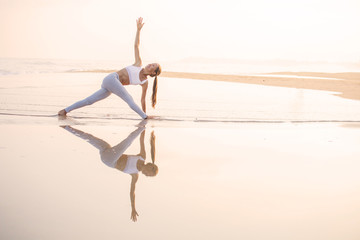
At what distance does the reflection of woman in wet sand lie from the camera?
447 cm

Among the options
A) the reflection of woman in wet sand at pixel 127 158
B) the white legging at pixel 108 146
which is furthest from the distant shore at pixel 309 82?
the reflection of woman in wet sand at pixel 127 158

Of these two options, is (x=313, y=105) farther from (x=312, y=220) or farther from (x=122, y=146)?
(x=312, y=220)

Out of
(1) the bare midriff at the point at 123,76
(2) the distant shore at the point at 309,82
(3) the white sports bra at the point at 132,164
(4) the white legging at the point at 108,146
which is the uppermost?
(1) the bare midriff at the point at 123,76

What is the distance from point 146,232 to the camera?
3.02 m

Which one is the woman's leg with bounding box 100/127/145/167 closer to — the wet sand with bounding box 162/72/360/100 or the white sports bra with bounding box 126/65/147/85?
the white sports bra with bounding box 126/65/147/85

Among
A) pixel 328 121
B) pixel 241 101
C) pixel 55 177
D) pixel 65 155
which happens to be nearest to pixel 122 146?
pixel 65 155

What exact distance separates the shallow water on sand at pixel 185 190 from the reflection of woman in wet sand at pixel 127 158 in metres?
0.07

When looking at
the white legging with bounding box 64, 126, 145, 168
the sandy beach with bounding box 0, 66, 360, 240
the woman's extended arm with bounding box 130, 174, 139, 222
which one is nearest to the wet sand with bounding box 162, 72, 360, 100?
the sandy beach with bounding box 0, 66, 360, 240

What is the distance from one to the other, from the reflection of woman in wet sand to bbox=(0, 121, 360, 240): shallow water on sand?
0.22 feet

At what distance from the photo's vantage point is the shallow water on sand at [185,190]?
3.09m

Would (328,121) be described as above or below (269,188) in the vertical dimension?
below

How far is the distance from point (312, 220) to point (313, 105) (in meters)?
10.0

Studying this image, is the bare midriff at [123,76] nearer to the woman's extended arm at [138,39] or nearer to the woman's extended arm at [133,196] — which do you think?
the woman's extended arm at [138,39]

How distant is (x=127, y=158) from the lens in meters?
5.19
